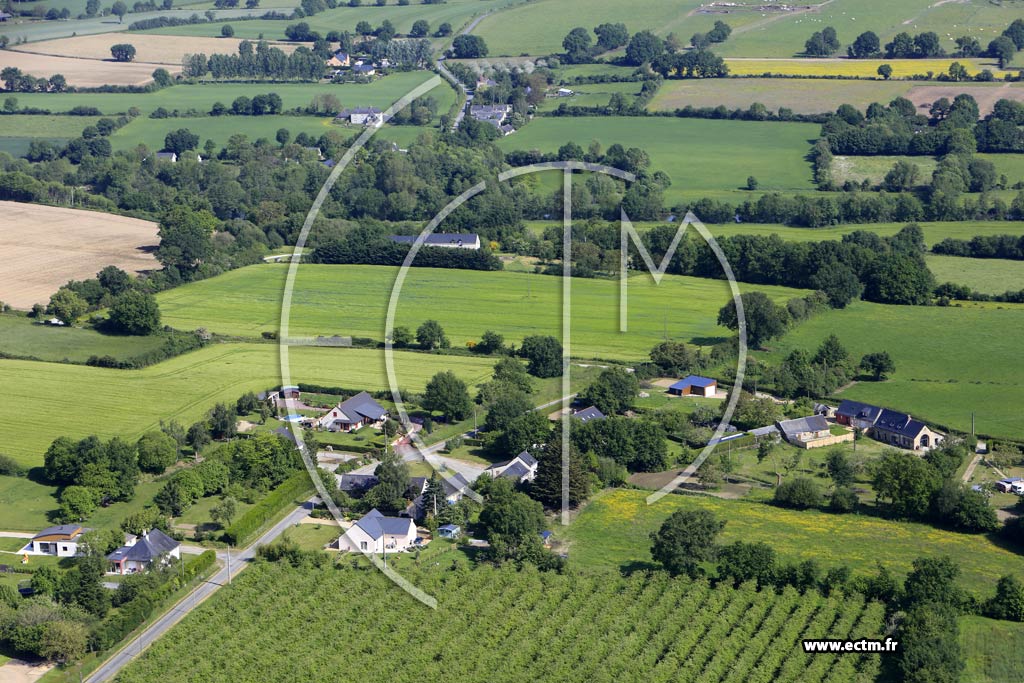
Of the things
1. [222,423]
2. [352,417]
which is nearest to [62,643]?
[222,423]

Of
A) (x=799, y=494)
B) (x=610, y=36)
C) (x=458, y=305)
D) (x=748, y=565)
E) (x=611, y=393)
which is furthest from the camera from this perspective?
(x=610, y=36)

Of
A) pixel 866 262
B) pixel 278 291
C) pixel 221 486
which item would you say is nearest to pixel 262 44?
pixel 278 291

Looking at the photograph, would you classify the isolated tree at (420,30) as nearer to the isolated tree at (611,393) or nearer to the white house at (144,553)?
the isolated tree at (611,393)

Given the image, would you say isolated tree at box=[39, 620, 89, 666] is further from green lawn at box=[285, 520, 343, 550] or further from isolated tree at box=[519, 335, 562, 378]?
isolated tree at box=[519, 335, 562, 378]

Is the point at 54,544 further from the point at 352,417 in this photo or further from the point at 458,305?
the point at 458,305

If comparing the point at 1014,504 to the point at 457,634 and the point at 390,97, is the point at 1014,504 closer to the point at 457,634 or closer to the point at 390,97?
the point at 457,634
